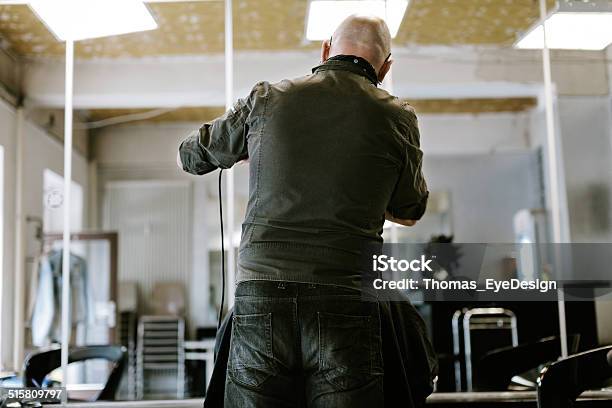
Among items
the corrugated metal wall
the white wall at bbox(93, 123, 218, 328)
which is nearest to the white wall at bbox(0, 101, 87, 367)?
the corrugated metal wall

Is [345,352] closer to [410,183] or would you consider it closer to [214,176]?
[410,183]

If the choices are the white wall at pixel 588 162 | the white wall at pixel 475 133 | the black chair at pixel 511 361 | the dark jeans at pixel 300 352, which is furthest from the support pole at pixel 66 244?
the white wall at pixel 475 133

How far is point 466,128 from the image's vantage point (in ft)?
25.3

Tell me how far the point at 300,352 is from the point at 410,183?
481 mm

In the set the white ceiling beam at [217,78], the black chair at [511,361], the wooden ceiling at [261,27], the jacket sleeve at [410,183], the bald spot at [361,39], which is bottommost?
the black chair at [511,361]

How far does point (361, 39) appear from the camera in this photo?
5.45 feet

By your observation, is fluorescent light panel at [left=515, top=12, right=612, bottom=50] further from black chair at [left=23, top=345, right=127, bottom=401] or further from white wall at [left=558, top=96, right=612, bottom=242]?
black chair at [left=23, top=345, right=127, bottom=401]

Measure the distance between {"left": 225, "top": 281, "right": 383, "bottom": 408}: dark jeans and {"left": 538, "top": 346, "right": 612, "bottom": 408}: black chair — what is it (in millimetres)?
664

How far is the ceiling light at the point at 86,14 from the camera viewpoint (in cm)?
305

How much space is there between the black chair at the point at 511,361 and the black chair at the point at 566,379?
1077mm

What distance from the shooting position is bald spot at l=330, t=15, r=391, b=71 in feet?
5.44

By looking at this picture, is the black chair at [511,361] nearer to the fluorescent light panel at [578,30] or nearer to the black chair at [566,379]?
the black chair at [566,379]
